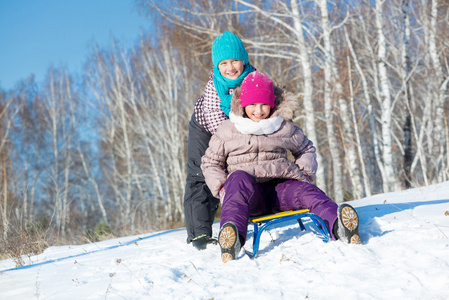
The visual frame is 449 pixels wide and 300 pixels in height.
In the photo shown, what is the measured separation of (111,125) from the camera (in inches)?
654

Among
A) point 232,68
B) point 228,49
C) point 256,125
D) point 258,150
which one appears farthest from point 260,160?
point 228,49

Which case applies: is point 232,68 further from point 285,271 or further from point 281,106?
point 285,271

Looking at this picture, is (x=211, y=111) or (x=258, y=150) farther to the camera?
(x=211, y=111)

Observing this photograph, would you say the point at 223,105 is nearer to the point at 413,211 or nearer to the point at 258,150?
the point at 258,150

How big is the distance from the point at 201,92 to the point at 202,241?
10643mm

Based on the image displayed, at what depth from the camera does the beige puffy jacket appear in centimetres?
257

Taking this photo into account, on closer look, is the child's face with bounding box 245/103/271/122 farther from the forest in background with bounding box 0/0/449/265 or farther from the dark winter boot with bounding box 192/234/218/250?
the forest in background with bounding box 0/0/449/265

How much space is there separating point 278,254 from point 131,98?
1371cm

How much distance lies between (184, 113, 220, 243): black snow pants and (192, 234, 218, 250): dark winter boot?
0.22ft

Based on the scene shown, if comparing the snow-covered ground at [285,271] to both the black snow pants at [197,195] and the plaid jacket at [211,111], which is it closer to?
the black snow pants at [197,195]

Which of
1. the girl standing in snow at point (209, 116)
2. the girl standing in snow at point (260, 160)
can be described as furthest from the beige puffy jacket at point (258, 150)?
the girl standing in snow at point (209, 116)

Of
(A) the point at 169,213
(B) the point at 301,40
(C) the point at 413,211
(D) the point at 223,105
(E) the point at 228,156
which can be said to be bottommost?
(A) the point at 169,213

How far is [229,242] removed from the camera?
2125mm

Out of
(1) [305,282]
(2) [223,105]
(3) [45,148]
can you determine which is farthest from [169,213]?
(1) [305,282]
